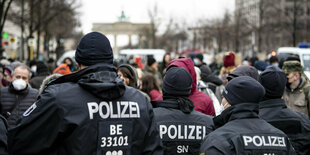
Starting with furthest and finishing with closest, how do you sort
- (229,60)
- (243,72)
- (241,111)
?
(229,60)
(243,72)
(241,111)

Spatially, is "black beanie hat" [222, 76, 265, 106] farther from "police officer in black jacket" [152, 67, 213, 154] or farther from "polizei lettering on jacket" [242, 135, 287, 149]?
"police officer in black jacket" [152, 67, 213, 154]

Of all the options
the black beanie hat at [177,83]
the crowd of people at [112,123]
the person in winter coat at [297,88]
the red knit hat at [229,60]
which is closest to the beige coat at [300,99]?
the person in winter coat at [297,88]

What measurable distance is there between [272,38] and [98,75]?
2259 inches

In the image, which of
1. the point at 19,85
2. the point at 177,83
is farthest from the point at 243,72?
the point at 19,85

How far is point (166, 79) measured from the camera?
15.7 feet

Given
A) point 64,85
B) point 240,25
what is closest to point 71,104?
point 64,85

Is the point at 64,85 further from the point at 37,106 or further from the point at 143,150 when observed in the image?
the point at 143,150

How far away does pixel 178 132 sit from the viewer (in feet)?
14.9

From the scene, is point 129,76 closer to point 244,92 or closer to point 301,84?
point 301,84

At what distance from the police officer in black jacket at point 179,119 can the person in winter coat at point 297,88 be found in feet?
9.84

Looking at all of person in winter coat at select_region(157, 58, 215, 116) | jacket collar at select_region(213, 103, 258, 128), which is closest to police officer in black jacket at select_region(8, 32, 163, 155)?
jacket collar at select_region(213, 103, 258, 128)

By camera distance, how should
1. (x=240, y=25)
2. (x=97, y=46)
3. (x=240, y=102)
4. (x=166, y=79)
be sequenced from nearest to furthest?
(x=97, y=46), (x=240, y=102), (x=166, y=79), (x=240, y=25)

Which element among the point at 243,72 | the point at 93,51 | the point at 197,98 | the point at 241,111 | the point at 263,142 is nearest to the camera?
the point at 93,51

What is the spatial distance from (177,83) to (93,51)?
141cm
